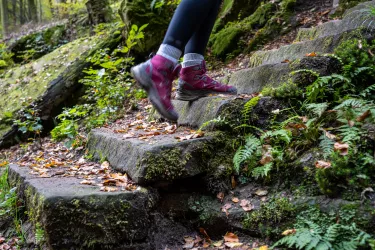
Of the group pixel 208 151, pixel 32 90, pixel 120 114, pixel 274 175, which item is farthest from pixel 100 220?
pixel 32 90

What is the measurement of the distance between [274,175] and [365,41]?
1425 millimetres

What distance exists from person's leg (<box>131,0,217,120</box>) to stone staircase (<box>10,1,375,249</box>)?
0.37 meters

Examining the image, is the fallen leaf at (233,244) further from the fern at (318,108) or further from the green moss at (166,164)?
the fern at (318,108)

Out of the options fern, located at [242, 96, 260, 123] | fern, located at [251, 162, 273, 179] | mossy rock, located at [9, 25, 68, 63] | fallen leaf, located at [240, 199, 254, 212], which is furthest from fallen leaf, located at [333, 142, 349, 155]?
mossy rock, located at [9, 25, 68, 63]

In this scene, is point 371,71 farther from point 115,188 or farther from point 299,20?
point 299,20

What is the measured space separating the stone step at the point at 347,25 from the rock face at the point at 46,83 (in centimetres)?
440

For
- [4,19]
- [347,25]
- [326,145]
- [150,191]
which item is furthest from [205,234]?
[4,19]

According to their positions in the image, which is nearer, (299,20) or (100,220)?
(100,220)

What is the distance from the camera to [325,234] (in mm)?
1633

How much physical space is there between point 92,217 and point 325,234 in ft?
4.30

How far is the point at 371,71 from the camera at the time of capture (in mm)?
2461

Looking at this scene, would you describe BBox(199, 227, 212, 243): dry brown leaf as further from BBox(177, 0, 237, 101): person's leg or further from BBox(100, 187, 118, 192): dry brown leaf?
BBox(177, 0, 237, 101): person's leg

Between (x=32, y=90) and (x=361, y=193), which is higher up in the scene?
(x=361, y=193)

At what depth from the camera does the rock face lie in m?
6.11
